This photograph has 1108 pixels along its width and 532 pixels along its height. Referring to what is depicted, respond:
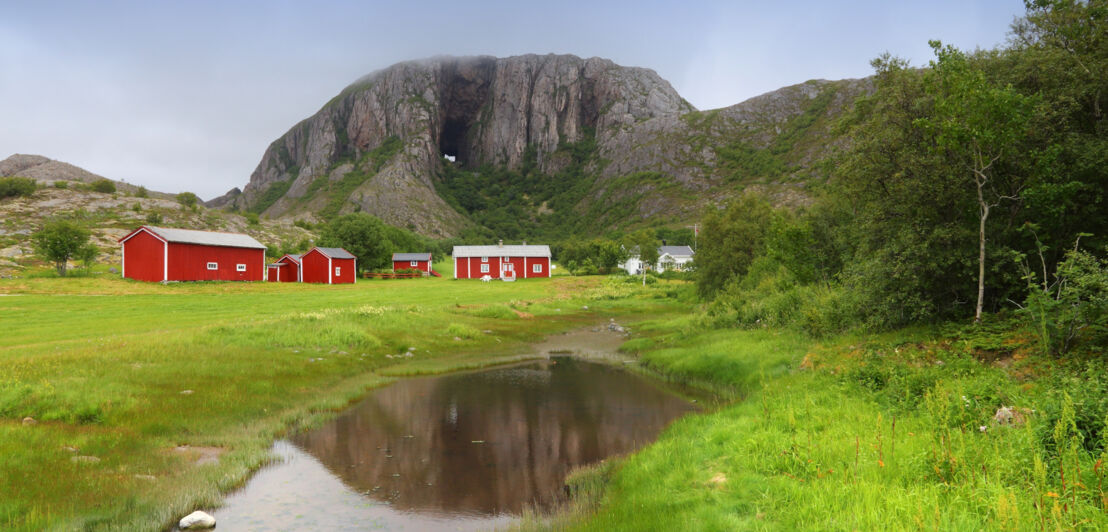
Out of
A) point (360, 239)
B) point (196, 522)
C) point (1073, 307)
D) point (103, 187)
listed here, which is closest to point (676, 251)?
point (360, 239)

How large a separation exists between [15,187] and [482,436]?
460 ft

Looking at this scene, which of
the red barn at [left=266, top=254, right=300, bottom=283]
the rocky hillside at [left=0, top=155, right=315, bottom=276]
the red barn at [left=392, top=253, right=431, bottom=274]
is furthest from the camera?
the red barn at [left=392, top=253, right=431, bottom=274]

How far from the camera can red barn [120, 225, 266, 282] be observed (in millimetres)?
53500

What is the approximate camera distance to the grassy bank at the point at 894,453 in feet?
18.4

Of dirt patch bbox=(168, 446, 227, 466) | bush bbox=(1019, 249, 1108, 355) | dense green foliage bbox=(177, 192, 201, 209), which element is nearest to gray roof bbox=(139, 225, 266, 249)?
dirt patch bbox=(168, 446, 227, 466)

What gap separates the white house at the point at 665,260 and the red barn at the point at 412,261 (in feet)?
129

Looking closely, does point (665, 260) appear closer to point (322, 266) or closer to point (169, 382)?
point (322, 266)

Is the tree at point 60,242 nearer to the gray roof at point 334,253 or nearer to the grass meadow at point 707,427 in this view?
the gray roof at point 334,253

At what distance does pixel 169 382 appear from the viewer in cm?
1576

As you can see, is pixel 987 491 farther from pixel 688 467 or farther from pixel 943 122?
pixel 943 122

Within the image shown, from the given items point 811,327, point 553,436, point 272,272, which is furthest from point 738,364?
point 272,272

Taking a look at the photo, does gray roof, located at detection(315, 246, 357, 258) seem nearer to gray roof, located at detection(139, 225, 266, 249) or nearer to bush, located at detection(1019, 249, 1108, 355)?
gray roof, located at detection(139, 225, 266, 249)

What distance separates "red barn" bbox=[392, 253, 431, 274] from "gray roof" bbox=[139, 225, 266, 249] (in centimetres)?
3795

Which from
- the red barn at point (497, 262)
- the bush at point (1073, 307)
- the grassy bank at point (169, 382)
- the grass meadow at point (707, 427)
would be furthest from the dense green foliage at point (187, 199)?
the bush at point (1073, 307)
